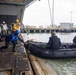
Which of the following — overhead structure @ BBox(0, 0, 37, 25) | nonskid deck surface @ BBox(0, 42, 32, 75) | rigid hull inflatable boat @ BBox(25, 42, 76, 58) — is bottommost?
rigid hull inflatable boat @ BBox(25, 42, 76, 58)

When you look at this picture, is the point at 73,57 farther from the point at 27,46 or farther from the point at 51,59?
the point at 27,46

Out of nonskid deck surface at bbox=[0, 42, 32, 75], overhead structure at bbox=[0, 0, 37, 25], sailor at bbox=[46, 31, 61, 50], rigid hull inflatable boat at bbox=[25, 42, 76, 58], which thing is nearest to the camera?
nonskid deck surface at bbox=[0, 42, 32, 75]

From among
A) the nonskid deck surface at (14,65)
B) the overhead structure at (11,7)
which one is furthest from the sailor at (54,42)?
the overhead structure at (11,7)

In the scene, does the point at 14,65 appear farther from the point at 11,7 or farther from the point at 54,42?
the point at 11,7

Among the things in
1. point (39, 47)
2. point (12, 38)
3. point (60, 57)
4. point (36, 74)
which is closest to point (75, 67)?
point (60, 57)

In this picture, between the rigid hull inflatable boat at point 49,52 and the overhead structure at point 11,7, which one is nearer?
the rigid hull inflatable boat at point 49,52

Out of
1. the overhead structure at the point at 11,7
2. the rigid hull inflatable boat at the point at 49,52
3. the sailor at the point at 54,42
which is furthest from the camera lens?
the overhead structure at the point at 11,7

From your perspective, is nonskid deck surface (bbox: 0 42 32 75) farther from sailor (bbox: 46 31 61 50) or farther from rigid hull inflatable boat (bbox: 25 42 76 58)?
sailor (bbox: 46 31 61 50)

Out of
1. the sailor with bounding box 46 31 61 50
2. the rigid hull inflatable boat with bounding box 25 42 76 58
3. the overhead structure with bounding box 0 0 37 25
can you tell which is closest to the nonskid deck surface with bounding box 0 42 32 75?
the rigid hull inflatable boat with bounding box 25 42 76 58

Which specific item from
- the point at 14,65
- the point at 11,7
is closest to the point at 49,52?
the point at 14,65

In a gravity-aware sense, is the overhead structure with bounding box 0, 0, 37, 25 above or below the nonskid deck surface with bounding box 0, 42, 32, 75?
above

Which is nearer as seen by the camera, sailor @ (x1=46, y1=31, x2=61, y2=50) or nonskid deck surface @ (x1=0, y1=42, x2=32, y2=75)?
nonskid deck surface @ (x1=0, y1=42, x2=32, y2=75)

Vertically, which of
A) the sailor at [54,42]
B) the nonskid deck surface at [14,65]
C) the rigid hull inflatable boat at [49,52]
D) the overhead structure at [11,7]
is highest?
the overhead structure at [11,7]

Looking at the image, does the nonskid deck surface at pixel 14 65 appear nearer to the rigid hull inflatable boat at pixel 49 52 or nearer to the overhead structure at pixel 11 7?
the rigid hull inflatable boat at pixel 49 52
